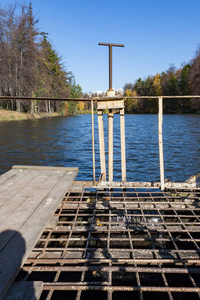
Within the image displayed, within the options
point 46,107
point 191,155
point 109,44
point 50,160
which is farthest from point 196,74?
point 109,44

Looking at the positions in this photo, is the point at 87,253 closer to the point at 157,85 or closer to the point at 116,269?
the point at 116,269

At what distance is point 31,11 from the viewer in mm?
42125

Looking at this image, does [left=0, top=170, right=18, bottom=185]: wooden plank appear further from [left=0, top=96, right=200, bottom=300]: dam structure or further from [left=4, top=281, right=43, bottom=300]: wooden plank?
[left=4, top=281, right=43, bottom=300]: wooden plank

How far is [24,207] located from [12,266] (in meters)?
1.45

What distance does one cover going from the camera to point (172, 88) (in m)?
85.6

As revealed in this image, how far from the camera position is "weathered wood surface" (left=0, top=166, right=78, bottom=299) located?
240 centimetres

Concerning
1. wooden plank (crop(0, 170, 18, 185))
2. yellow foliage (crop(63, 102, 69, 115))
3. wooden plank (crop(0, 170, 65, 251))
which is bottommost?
wooden plank (crop(0, 170, 65, 251))

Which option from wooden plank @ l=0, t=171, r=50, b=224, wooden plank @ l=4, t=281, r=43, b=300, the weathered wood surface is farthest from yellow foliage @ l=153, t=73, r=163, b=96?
wooden plank @ l=4, t=281, r=43, b=300

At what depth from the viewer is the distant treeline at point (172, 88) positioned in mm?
61525

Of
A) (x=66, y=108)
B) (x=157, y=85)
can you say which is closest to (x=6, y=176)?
(x=66, y=108)

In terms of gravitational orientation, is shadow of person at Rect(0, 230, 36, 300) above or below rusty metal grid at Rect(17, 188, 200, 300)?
above

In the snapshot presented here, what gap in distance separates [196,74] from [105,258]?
64687 millimetres

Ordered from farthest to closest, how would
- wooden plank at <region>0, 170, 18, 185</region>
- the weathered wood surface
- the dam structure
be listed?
wooden plank at <region>0, 170, 18, 185</region> < the weathered wood surface < the dam structure

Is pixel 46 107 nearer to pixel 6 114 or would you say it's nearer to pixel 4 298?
pixel 6 114
